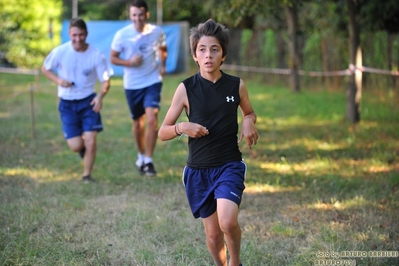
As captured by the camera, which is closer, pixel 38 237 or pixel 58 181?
pixel 38 237

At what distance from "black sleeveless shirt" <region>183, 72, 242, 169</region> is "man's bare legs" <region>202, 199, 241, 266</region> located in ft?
1.15

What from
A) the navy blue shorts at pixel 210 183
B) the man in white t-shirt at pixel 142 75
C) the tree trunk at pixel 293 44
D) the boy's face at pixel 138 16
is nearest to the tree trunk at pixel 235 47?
the tree trunk at pixel 293 44

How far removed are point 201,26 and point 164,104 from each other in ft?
39.6

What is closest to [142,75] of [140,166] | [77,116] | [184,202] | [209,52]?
[77,116]

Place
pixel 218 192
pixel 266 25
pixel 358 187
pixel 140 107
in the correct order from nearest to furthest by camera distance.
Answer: pixel 218 192 → pixel 358 187 → pixel 140 107 → pixel 266 25

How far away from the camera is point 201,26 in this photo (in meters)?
4.36

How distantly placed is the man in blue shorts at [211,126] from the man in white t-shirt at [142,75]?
12.4ft

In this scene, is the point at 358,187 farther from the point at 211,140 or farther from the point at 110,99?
the point at 110,99

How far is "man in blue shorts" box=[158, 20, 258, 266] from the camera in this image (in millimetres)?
4293

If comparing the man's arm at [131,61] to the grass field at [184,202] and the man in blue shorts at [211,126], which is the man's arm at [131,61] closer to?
the grass field at [184,202]

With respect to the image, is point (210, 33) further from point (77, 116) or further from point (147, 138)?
point (147, 138)

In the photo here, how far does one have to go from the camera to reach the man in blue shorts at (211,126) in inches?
169

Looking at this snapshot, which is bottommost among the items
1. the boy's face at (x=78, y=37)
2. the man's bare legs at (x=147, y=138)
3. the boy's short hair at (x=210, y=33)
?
the man's bare legs at (x=147, y=138)

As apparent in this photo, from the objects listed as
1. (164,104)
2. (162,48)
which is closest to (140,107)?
(162,48)
